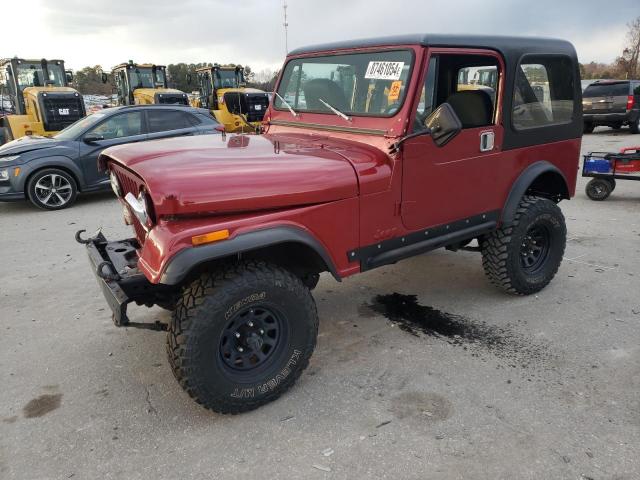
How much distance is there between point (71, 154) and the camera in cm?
796

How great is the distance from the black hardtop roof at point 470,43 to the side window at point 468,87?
0.31 feet

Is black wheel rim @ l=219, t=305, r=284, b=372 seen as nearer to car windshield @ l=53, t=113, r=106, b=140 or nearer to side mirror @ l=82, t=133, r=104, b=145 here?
side mirror @ l=82, t=133, r=104, b=145

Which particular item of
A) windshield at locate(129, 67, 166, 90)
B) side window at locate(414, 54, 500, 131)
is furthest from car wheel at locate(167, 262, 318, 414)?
windshield at locate(129, 67, 166, 90)

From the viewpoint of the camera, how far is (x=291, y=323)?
2.79 metres

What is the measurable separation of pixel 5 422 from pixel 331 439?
187cm

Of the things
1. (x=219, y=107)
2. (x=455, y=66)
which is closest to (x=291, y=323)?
(x=455, y=66)

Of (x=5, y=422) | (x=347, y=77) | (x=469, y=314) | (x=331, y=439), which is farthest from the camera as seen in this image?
(x=469, y=314)

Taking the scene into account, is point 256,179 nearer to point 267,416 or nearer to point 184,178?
point 184,178

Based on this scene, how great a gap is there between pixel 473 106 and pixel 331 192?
152cm

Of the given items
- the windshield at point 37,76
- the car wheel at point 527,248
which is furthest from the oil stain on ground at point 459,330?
the windshield at point 37,76

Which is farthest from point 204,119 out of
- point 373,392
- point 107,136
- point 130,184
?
point 373,392

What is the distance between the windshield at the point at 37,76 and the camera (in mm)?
13945

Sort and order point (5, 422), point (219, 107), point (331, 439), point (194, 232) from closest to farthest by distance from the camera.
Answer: point (194, 232), point (331, 439), point (5, 422), point (219, 107)

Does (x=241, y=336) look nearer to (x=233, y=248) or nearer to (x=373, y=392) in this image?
(x=233, y=248)
